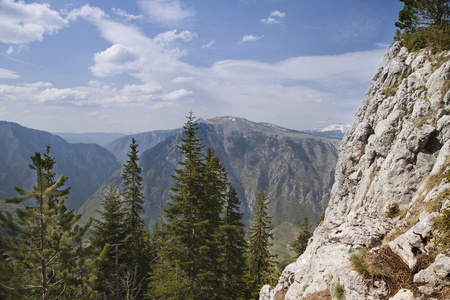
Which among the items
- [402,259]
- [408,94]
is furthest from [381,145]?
[402,259]

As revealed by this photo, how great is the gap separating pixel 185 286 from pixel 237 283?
920 cm

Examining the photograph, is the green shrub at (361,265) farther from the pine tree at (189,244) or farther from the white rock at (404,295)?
the pine tree at (189,244)

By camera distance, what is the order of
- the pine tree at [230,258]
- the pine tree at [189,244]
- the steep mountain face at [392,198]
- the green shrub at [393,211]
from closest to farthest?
1. the steep mountain face at [392,198]
2. the green shrub at [393,211]
3. the pine tree at [189,244]
4. the pine tree at [230,258]

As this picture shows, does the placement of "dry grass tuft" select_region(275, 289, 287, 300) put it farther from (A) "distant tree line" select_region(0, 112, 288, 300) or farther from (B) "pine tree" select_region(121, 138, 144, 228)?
(B) "pine tree" select_region(121, 138, 144, 228)

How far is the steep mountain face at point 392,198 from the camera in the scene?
859 centimetres

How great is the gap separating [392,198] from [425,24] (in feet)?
86.9

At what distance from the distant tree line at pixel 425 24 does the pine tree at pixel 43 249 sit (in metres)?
33.7

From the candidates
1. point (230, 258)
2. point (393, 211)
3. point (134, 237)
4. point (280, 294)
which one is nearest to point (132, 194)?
point (134, 237)

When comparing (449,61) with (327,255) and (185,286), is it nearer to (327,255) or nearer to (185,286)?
(327,255)

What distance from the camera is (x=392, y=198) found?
1712 centimetres

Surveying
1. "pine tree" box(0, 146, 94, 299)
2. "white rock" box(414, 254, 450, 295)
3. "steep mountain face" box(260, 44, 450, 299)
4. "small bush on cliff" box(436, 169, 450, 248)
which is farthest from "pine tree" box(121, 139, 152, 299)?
"small bush on cliff" box(436, 169, 450, 248)

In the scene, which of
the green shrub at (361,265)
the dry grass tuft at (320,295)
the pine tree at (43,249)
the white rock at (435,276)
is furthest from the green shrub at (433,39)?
the pine tree at (43,249)

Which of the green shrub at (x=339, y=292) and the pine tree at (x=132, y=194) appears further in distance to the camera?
the pine tree at (x=132, y=194)

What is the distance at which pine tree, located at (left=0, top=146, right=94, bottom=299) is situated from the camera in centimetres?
1157
